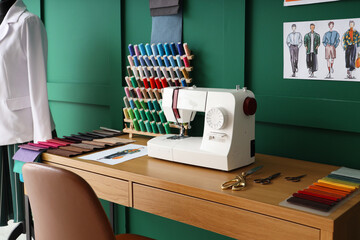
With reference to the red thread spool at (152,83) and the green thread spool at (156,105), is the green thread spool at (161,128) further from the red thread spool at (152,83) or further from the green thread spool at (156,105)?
the red thread spool at (152,83)

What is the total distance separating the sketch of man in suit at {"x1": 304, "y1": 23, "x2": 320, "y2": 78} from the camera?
2080mm

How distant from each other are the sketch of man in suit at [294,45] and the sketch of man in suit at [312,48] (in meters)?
0.04

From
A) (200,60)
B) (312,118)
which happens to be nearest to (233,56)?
(200,60)

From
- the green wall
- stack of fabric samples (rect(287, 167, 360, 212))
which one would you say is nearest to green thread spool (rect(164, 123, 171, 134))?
the green wall

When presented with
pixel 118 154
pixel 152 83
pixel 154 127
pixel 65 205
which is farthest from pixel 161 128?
pixel 65 205

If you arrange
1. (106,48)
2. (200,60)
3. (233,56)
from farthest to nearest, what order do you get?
(106,48)
(200,60)
(233,56)

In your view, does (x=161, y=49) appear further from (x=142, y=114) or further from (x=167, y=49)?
(x=142, y=114)

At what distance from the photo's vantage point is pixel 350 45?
1.98 meters

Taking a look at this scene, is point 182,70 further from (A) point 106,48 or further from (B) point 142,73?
(A) point 106,48

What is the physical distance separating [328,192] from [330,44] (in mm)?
784

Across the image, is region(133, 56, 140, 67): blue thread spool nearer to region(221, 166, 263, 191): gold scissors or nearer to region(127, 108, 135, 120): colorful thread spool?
region(127, 108, 135, 120): colorful thread spool

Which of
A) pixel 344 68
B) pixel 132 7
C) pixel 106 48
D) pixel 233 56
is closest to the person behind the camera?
pixel 344 68

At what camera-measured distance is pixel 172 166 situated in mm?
2057

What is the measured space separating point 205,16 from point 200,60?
0.25 meters
